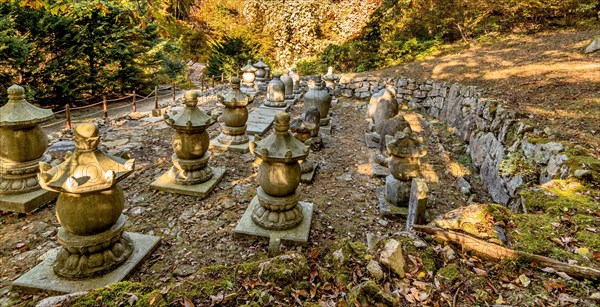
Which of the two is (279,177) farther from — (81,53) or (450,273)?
(81,53)

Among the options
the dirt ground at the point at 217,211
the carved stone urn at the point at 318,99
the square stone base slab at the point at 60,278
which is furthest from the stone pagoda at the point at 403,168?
the carved stone urn at the point at 318,99

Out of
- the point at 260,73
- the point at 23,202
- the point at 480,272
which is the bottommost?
the point at 23,202

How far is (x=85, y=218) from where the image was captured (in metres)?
3.30

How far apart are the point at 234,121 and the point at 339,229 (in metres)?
4.29

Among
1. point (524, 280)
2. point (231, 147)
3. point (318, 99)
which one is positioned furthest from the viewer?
point (318, 99)

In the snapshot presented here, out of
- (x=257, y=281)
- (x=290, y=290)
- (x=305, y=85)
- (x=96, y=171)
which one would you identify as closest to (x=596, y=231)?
(x=290, y=290)

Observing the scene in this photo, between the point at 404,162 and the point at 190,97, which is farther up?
the point at 190,97

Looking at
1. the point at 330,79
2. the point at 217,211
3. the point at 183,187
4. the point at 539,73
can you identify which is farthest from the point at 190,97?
the point at 539,73

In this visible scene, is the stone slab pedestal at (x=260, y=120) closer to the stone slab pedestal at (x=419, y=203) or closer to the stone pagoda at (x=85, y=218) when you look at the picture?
the stone slab pedestal at (x=419, y=203)

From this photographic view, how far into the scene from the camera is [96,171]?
10.7 feet

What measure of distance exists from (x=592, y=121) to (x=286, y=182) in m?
5.72

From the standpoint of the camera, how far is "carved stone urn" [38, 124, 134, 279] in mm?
3201

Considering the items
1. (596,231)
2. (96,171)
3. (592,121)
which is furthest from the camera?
(592,121)

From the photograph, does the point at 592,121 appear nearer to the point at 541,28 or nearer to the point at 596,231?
the point at 596,231
